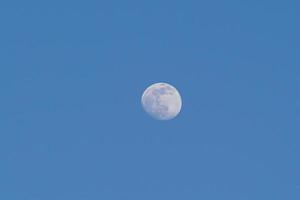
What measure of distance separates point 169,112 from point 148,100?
1750mm

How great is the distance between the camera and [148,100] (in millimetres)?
119188

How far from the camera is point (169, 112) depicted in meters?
119
